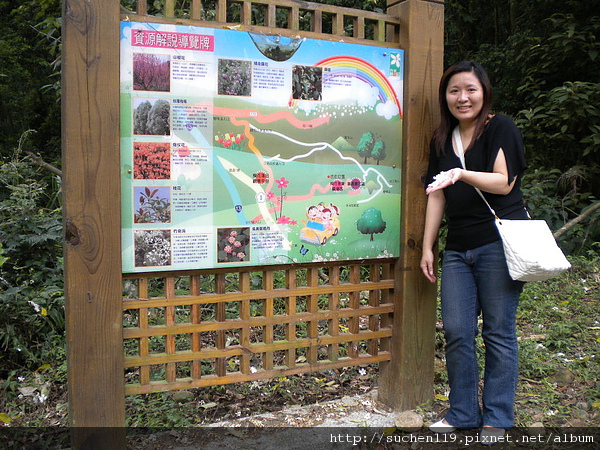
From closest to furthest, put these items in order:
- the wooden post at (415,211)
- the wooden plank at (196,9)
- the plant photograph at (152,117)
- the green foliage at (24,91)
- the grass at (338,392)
→ 1. the plant photograph at (152,117)
2. the wooden plank at (196,9)
3. the wooden post at (415,211)
4. the grass at (338,392)
5. the green foliage at (24,91)

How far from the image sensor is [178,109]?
241cm

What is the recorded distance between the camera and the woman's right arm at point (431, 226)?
288 centimetres

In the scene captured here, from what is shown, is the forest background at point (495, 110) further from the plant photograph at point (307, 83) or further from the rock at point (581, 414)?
the rock at point (581, 414)

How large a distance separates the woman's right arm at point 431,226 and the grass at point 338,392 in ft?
2.75

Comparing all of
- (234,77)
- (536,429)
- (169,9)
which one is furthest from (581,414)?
(169,9)

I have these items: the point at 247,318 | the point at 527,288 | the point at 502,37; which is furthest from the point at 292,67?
the point at 502,37

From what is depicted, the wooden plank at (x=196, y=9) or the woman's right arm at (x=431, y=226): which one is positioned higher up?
the wooden plank at (x=196, y=9)

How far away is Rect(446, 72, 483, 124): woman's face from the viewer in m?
2.62

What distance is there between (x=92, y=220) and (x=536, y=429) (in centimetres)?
248

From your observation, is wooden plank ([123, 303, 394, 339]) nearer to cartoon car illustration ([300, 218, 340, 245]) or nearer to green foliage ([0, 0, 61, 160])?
cartoon car illustration ([300, 218, 340, 245])

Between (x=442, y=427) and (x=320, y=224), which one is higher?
(x=320, y=224)

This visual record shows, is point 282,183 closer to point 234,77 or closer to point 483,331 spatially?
point 234,77

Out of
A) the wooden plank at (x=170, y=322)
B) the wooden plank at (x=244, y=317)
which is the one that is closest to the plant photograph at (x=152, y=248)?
the wooden plank at (x=170, y=322)

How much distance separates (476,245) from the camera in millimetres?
2680
